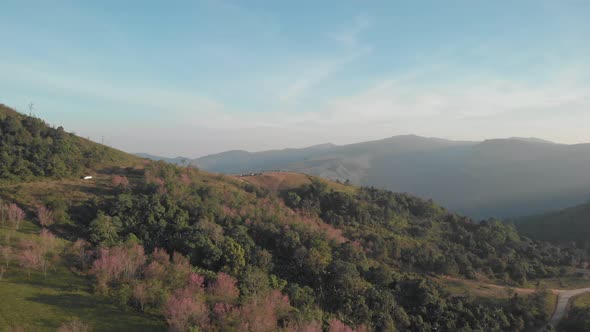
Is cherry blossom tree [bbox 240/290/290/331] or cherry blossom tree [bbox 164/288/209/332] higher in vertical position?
cherry blossom tree [bbox 164/288/209/332]

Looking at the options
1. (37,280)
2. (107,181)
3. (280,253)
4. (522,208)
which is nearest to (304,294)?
(280,253)

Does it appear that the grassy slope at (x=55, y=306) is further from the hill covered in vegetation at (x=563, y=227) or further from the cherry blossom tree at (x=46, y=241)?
the hill covered in vegetation at (x=563, y=227)

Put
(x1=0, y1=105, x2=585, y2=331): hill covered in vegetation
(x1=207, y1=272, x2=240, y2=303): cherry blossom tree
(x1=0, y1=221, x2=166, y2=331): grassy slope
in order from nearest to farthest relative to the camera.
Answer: (x1=0, y1=221, x2=166, y2=331): grassy slope → (x1=0, y1=105, x2=585, y2=331): hill covered in vegetation → (x1=207, y1=272, x2=240, y2=303): cherry blossom tree

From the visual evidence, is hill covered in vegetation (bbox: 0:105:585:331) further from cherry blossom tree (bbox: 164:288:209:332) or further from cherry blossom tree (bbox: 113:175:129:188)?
cherry blossom tree (bbox: 113:175:129:188)

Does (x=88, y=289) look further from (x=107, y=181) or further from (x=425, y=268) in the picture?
(x=425, y=268)

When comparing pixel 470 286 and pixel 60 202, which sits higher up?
pixel 60 202

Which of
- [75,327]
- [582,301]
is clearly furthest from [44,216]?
[582,301]

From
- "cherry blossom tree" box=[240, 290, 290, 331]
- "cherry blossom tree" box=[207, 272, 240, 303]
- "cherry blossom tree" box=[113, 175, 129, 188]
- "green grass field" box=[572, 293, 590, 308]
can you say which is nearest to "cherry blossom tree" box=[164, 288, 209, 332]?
"cherry blossom tree" box=[240, 290, 290, 331]

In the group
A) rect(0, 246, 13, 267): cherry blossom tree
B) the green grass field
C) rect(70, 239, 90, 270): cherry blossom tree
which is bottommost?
the green grass field
